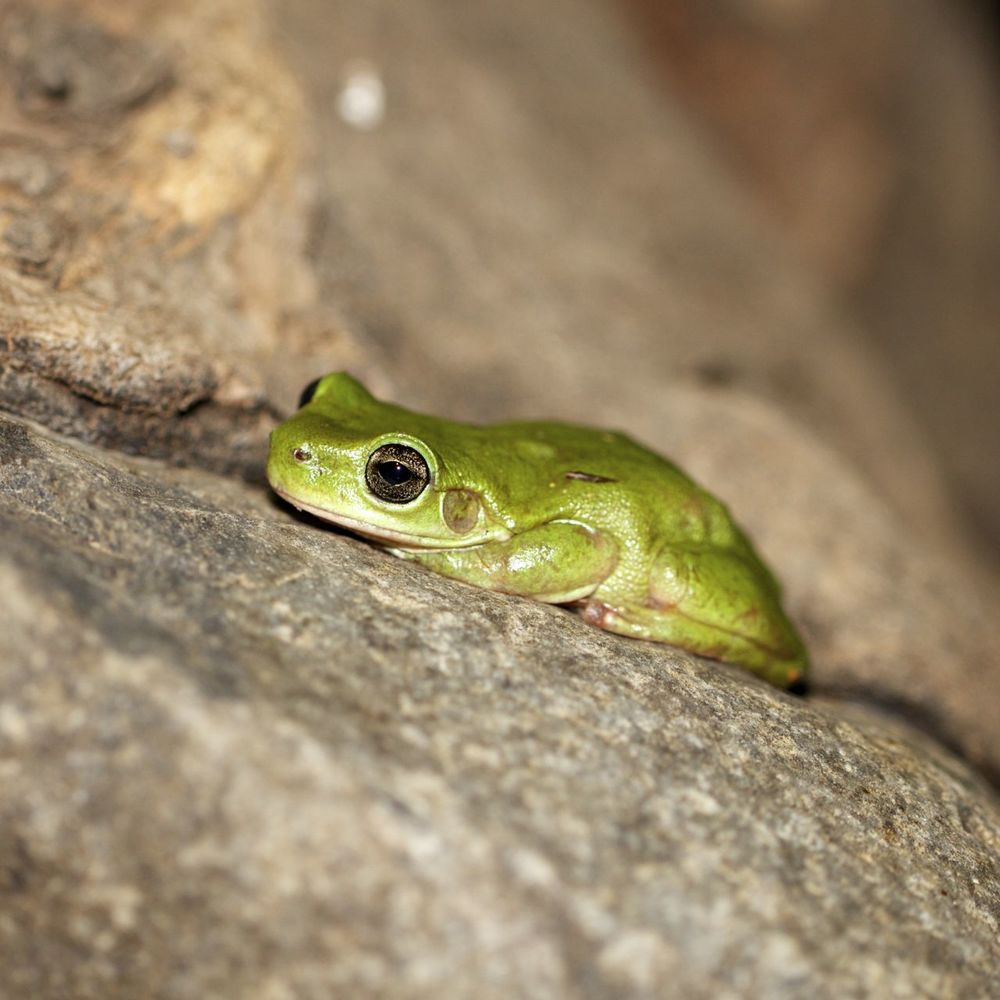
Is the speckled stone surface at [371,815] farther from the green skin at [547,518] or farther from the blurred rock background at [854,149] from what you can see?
the blurred rock background at [854,149]

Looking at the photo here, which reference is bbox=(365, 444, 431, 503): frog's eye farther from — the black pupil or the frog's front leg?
the frog's front leg

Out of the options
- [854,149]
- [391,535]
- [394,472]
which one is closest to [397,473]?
[394,472]

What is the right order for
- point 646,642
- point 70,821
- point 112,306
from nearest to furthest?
point 70,821
point 646,642
point 112,306

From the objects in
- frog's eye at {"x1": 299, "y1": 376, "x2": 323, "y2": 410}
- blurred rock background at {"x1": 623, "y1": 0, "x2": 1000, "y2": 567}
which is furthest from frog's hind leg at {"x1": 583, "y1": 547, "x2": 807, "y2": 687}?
blurred rock background at {"x1": 623, "y1": 0, "x2": 1000, "y2": 567}

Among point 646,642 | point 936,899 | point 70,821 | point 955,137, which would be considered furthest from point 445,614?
point 955,137

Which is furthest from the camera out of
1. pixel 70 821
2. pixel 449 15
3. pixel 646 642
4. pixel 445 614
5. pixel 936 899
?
pixel 449 15

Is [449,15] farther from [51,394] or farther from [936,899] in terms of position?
[936,899]

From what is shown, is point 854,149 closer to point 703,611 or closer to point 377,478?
point 703,611
